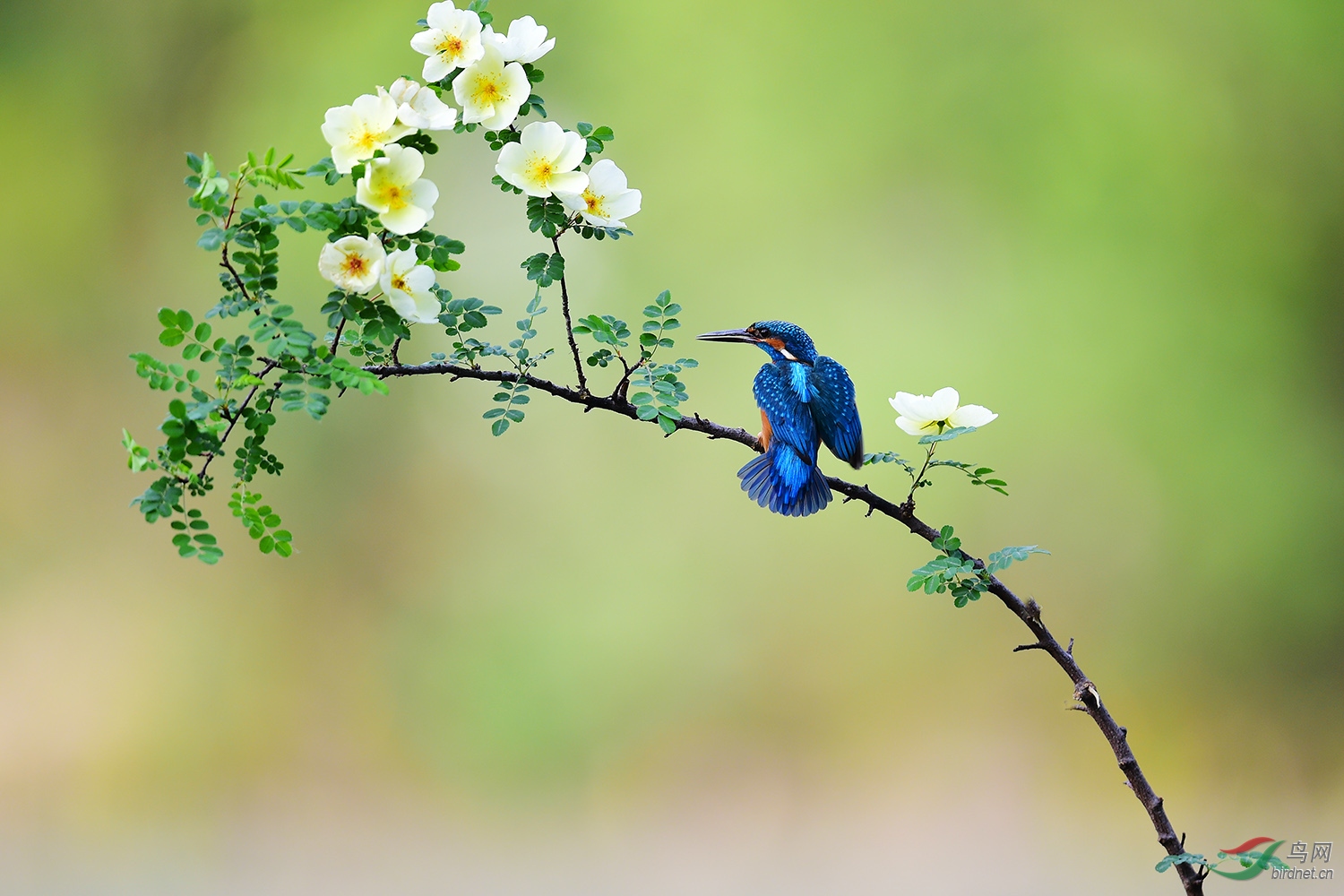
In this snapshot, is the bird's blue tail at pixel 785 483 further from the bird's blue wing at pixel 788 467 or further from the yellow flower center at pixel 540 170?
the yellow flower center at pixel 540 170

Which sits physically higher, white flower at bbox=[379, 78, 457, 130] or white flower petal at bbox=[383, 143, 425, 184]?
Answer: white flower at bbox=[379, 78, 457, 130]

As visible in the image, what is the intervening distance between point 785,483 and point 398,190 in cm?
49

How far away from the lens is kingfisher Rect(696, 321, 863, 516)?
108cm

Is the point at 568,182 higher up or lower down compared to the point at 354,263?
higher up

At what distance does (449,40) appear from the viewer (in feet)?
3.08

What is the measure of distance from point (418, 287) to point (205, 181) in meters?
0.20

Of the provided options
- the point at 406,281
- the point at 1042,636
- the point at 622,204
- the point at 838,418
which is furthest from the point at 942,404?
the point at 406,281

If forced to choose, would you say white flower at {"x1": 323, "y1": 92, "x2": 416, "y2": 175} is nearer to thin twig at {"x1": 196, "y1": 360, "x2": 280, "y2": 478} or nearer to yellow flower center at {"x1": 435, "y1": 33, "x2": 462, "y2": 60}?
yellow flower center at {"x1": 435, "y1": 33, "x2": 462, "y2": 60}

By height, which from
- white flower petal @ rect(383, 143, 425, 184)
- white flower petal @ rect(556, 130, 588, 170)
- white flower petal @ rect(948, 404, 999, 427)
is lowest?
white flower petal @ rect(948, 404, 999, 427)

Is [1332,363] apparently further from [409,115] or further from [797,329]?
[409,115]

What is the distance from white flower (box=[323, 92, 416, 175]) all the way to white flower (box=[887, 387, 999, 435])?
53 centimetres

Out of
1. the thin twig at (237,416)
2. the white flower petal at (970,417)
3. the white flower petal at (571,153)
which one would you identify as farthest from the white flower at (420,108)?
the white flower petal at (970,417)

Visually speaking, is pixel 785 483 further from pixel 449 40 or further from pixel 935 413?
pixel 449 40

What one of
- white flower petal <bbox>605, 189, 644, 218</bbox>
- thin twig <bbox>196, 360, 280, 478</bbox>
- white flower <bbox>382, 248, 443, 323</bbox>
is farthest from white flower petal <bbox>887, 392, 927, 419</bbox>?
thin twig <bbox>196, 360, 280, 478</bbox>
